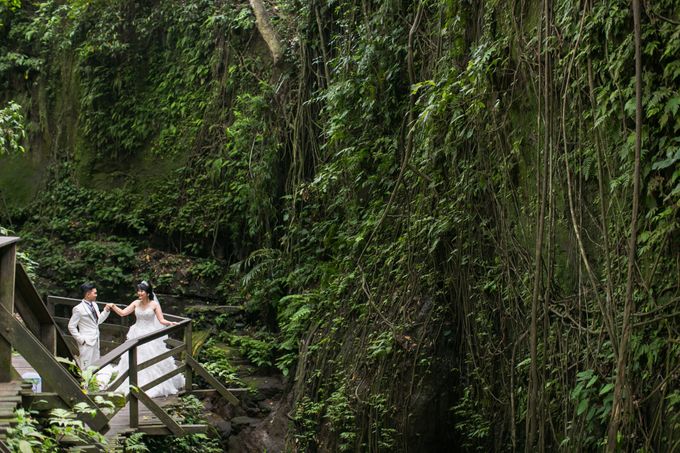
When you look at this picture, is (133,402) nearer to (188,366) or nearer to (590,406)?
(188,366)

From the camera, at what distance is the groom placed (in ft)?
34.0

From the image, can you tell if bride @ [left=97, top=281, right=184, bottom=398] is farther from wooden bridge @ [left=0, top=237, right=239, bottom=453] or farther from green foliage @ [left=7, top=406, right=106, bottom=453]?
green foliage @ [left=7, top=406, right=106, bottom=453]

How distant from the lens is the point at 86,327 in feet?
34.5

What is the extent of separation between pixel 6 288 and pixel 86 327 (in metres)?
5.50

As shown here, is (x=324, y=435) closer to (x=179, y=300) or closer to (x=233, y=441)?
(x=233, y=441)

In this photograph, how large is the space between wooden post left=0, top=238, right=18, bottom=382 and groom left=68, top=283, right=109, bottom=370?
5.22 metres

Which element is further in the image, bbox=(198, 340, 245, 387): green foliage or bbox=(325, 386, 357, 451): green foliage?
bbox=(198, 340, 245, 387): green foliage

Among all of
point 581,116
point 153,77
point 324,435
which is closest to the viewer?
point 581,116

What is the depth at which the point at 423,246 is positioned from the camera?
29.9 feet

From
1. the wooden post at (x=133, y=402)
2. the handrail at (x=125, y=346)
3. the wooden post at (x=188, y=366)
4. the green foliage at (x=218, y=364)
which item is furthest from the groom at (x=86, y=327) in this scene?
the green foliage at (x=218, y=364)

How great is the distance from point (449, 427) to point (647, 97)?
170 inches

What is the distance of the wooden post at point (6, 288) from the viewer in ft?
17.0

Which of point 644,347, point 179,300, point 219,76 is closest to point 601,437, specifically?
point 644,347

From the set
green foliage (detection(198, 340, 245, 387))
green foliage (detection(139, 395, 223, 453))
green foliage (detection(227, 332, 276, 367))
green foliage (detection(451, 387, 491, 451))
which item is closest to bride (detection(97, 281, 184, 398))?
green foliage (detection(139, 395, 223, 453))
